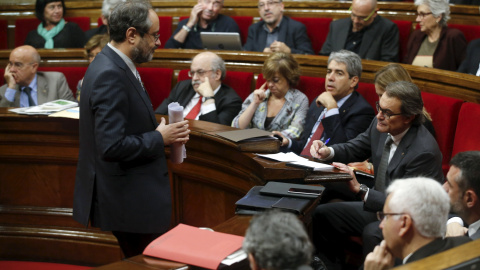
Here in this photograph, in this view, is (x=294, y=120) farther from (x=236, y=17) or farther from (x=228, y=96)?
(x=236, y=17)

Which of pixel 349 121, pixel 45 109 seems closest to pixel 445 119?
→ pixel 349 121

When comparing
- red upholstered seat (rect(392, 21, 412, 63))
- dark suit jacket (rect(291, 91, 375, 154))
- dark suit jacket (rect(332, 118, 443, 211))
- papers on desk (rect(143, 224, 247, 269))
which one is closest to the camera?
papers on desk (rect(143, 224, 247, 269))

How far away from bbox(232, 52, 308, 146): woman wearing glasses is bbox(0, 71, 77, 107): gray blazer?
114cm

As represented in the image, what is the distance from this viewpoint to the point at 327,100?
3.34 metres

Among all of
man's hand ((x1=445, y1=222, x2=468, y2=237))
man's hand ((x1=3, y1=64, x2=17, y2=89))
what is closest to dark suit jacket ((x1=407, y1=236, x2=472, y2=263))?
man's hand ((x1=445, y1=222, x2=468, y2=237))

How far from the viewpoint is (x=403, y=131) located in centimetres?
263

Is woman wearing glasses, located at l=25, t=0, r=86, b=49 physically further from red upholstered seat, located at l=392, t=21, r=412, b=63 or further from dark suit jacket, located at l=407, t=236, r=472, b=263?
dark suit jacket, located at l=407, t=236, r=472, b=263

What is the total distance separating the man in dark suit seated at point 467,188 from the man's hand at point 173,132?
2.98 feet

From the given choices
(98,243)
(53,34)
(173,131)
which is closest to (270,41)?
(53,34)

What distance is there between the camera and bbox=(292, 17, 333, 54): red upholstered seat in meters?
4.57

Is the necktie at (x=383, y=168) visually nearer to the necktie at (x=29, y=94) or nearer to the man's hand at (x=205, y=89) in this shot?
the man's hand at (x=205, y=89)

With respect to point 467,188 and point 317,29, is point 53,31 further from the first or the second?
point 467,188

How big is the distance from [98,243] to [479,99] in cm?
198

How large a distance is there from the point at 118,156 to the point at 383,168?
1.22 meters
